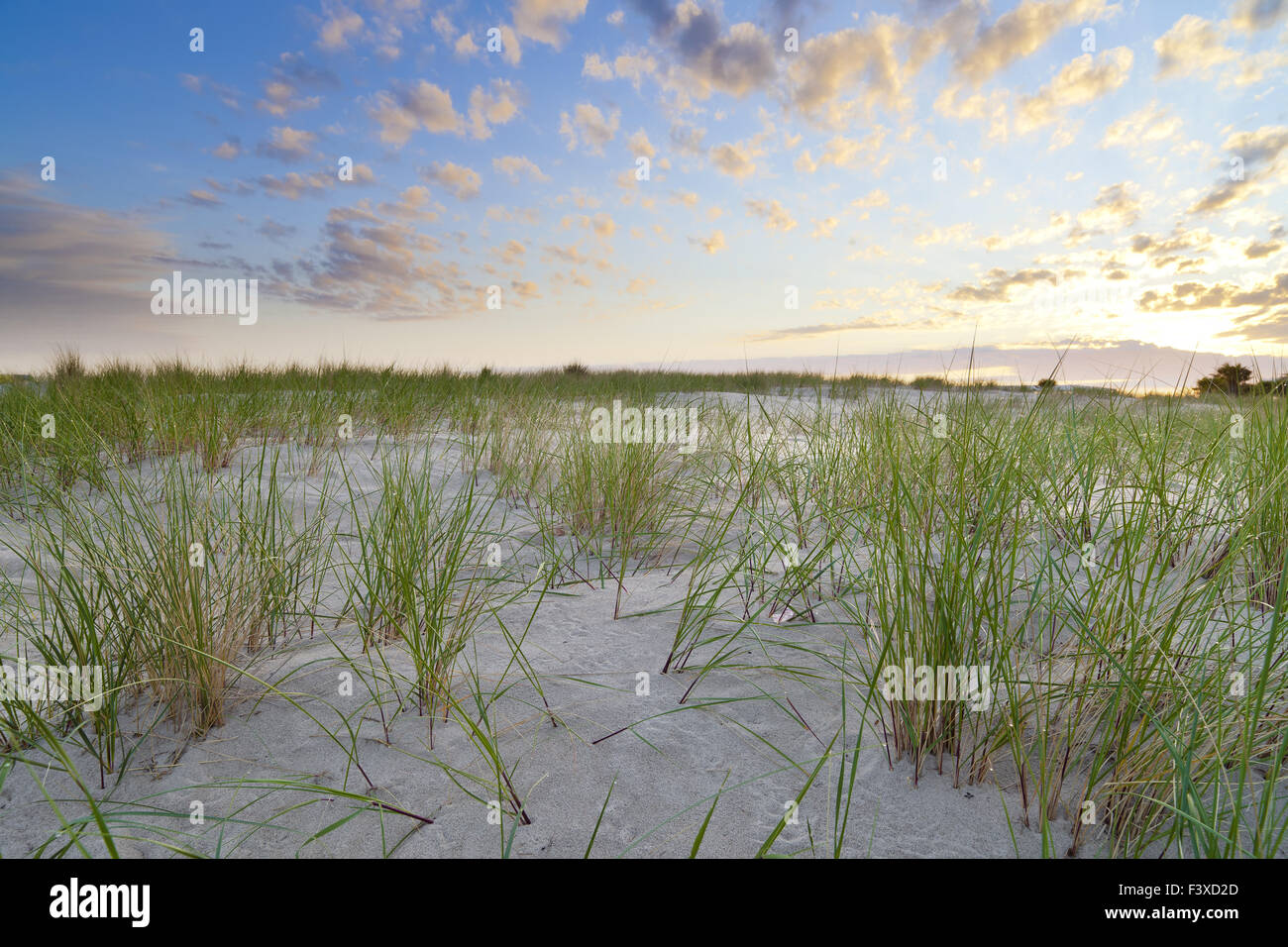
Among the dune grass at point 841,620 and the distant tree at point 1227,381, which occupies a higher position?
the distant tree at point 1227,381

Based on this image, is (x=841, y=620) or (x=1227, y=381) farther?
(x=1227, y=381)

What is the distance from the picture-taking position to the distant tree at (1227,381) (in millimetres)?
3071

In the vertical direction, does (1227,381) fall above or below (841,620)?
above

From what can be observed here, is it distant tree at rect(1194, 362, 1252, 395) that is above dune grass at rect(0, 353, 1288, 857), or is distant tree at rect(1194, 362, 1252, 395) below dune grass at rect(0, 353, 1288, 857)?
above

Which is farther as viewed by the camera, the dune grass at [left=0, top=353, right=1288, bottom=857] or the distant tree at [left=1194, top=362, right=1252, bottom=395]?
the distant tree at [left=1194, top=362, right=1252, bottom=395]

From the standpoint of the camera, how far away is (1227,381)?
340 centimetres

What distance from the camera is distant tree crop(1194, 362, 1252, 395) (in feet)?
10.1

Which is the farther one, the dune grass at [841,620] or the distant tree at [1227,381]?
the distant tree at [1227,381]

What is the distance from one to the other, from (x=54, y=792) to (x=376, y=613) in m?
0.91
